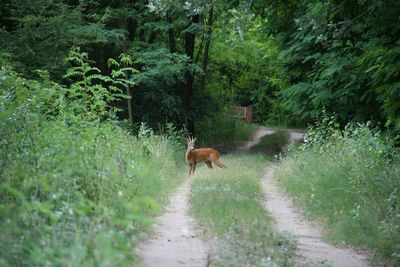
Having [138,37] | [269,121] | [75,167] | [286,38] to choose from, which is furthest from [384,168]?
[269,121]

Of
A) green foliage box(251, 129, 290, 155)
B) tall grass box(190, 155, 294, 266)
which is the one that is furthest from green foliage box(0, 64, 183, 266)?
green foliage box(251, 129, 290, 155)

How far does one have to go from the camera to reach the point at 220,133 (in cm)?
3003

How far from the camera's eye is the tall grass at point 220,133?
28.3 m

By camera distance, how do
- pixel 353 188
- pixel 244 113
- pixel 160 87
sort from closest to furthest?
pixel 353 188
pixel 160 87
pixel 244 113

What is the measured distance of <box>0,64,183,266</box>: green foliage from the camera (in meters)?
4.74

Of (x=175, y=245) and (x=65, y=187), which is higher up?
(x=65, y=187)

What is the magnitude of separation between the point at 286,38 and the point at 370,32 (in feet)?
33.2

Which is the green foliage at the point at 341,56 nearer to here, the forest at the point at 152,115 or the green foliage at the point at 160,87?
the forest at the point at 152,115

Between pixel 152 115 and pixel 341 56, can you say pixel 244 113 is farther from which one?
pixel 341 56

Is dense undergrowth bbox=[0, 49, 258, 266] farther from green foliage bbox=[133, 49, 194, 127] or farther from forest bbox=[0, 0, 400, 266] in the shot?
green foliage bbox=[133, 49, 194, 127]

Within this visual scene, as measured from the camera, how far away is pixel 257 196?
1332 centimetres

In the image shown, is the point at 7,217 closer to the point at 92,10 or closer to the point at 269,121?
→ the point at 92,10

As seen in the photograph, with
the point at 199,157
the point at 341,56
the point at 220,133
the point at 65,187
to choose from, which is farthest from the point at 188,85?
the point at 65,187

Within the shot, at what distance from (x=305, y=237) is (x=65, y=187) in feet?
14.2
